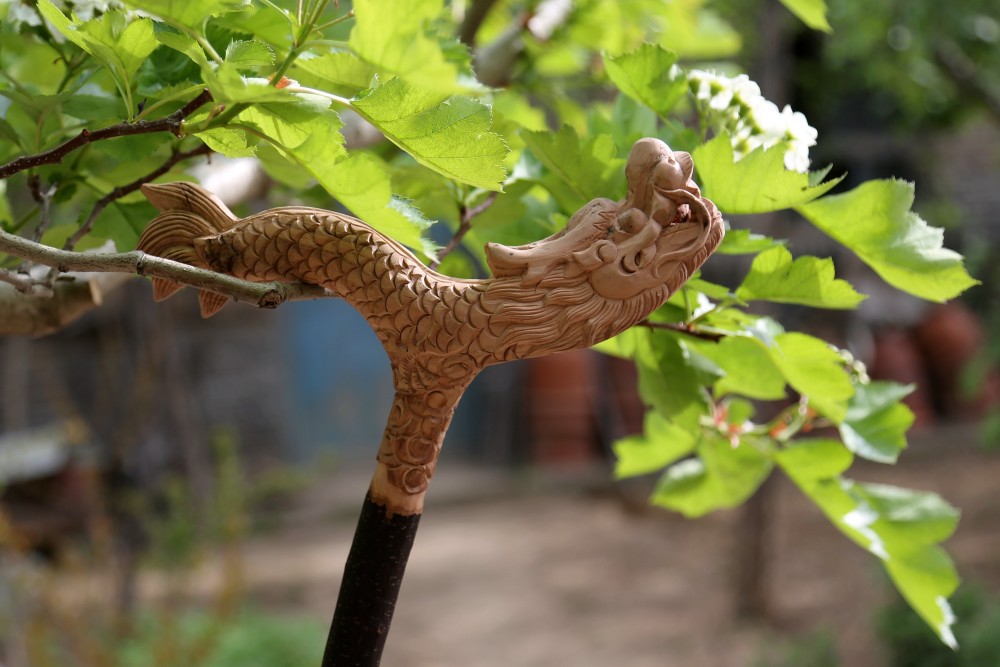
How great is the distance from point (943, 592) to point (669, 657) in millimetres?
2525

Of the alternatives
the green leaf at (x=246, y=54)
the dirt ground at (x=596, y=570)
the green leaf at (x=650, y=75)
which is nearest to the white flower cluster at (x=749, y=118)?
the green leaf at (x=650, y=75)

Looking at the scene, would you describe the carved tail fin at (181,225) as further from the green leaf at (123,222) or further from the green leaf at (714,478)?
the green leaf at (714,478)

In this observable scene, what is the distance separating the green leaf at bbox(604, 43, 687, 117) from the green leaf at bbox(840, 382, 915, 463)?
223 mm

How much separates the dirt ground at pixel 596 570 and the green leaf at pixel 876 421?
6.70 ft

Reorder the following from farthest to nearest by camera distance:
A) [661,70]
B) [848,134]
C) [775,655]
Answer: [848,134] → [775,655] → [661,70]

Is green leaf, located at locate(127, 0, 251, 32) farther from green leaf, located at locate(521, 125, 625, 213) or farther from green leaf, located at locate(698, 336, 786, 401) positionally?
green leaf, located at locate(698, 336, 786, 401)

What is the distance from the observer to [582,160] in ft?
1.64

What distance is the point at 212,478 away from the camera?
429 centimetres

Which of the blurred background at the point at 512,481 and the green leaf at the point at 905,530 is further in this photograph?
the blurred background at the point at 512,481

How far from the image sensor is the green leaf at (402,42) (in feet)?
1.14

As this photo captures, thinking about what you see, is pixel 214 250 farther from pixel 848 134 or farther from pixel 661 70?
pixel 848 134

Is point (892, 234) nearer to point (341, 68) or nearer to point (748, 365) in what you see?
point (748, 365)

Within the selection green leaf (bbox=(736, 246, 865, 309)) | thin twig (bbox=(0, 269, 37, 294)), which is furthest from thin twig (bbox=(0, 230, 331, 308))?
green leaf (bbox=(736, 246, 865, 309))

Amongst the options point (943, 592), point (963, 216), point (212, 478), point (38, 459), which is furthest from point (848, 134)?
point (943, 592)
